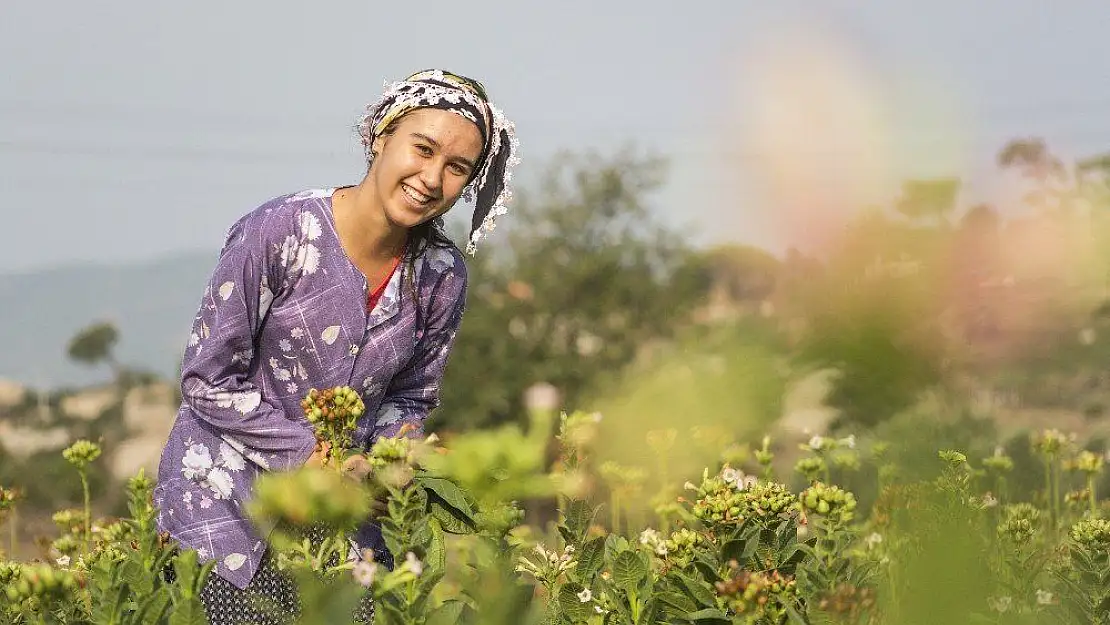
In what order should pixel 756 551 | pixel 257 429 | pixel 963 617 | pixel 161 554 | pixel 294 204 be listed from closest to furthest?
pixel 963 617 → pixel 161 554 → pixel 756 551 → pixel 257 429 → pixel 294 204

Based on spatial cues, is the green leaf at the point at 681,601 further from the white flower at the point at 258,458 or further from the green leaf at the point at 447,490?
the white flower at the point at 258,458

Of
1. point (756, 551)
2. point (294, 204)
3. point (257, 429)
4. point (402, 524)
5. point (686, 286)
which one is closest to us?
point (402, 524)

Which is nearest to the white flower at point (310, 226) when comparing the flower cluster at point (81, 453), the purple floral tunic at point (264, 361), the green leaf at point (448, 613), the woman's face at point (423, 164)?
the purple floral tunic at point (264, 361)

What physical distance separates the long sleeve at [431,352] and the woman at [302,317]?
2.0 inches

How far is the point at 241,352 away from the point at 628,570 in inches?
43.4

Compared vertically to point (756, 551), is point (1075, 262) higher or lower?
higher

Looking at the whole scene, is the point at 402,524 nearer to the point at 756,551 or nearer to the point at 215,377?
the point at 756,551

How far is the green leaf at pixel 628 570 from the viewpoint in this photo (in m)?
1.74

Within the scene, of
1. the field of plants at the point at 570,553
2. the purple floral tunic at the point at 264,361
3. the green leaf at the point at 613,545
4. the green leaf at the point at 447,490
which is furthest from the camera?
the purple floral tunic at the point at 264,361

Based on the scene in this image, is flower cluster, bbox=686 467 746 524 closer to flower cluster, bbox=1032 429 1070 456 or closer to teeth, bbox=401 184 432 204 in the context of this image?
teeth, bbox=401 184 432 204

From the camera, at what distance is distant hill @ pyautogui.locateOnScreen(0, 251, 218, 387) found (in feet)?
54.0

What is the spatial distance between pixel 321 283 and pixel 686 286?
1357cm

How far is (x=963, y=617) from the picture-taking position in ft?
0.94

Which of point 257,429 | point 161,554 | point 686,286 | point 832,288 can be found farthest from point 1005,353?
point 686,286
